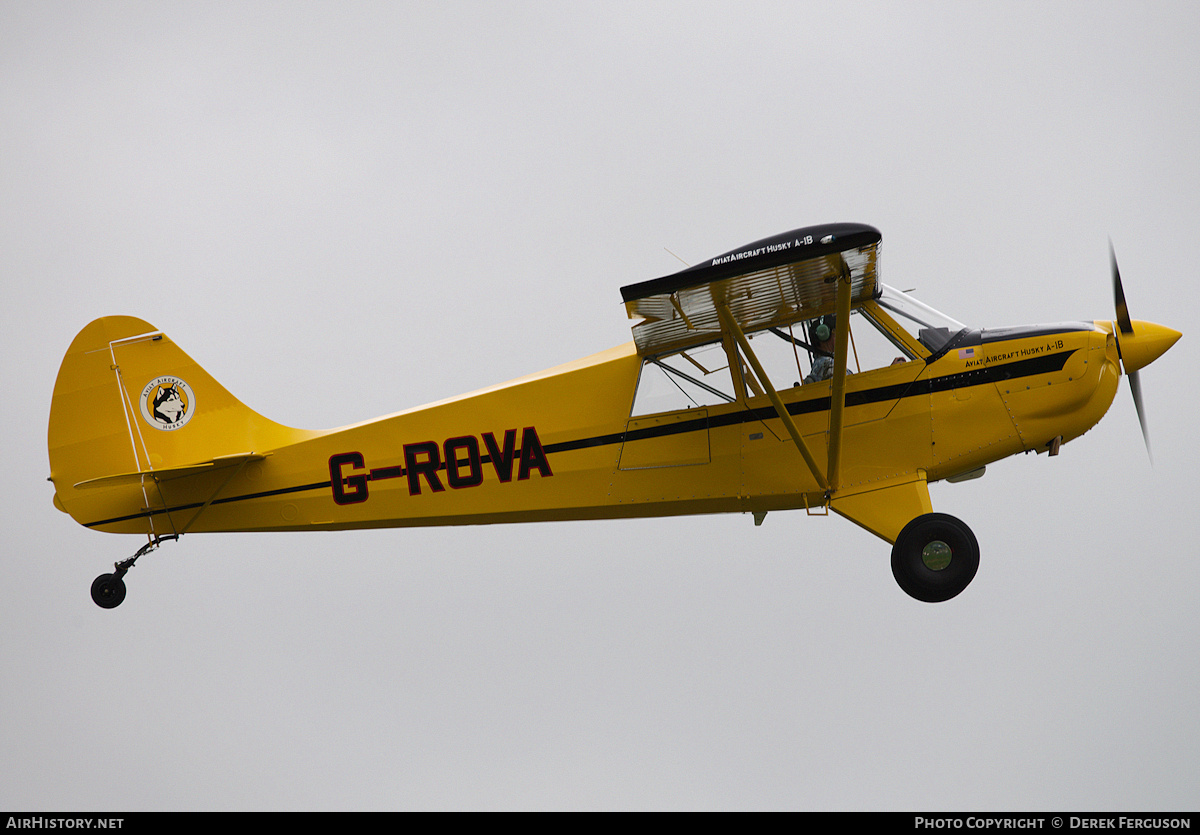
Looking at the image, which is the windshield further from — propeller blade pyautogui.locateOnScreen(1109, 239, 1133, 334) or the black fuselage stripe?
propeller blade pyautogui.locateOnScreen(1109, 239, 1133, 334)

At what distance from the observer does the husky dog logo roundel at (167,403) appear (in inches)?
351

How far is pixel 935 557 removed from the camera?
7090 mm

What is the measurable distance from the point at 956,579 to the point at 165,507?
21.4ft

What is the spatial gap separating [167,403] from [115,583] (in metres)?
1.63

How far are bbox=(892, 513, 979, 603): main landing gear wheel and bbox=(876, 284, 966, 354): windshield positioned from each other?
4.40 feet

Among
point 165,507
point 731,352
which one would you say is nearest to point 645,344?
point 731,352

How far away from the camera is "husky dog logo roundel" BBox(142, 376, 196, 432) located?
29.2 feet

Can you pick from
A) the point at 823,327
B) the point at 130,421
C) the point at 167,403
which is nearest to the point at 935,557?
the point at 823,327

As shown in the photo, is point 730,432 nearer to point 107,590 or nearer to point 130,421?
point 130,421

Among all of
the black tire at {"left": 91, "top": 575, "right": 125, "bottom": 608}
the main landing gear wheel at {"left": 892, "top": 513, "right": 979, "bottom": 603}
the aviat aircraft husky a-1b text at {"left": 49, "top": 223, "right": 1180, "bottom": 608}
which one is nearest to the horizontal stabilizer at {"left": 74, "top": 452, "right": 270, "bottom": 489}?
the aviat aircraft husky a-1b text at {"left": 49, "top": 223, "right": 1180, "bottom": 608}

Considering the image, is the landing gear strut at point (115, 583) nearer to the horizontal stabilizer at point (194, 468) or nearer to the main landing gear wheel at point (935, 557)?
the horizontal stabilizer at point (194, 468)

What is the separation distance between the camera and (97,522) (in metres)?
8.73

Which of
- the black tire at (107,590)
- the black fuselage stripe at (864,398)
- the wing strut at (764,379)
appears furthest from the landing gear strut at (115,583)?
the wing strut at (764,379)

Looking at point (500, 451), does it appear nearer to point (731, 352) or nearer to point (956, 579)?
point (731, 352)
